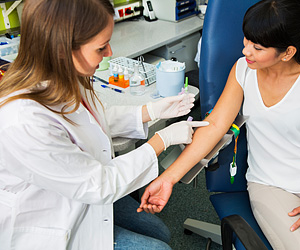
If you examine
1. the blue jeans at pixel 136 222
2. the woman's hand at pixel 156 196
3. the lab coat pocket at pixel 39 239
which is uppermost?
the lab coat pocket at pixel 39 239

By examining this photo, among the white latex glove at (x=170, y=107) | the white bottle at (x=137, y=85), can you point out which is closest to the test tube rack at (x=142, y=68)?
the white bottle at (x=137, y=85)

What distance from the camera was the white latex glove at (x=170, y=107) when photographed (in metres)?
1.44

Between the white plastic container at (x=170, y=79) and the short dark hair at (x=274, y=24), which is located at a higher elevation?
the short dark hair at (x=274, y=24)

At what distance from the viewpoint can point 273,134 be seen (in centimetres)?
136

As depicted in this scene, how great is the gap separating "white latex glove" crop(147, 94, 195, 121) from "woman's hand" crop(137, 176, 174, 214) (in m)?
0.29

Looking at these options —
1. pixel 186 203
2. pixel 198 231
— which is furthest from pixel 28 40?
pixel 186 203

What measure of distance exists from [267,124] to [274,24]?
39cm

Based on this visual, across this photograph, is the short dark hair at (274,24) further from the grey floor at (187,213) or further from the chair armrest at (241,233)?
the grey floor at (187,213)

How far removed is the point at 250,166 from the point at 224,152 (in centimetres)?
13

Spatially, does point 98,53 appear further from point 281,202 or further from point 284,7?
point 281,202

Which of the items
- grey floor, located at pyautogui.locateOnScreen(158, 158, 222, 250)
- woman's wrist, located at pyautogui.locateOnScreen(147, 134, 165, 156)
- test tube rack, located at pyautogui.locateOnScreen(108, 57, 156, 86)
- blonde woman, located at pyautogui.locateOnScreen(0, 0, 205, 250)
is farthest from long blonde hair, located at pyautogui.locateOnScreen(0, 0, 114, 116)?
grey floor, located at pyautogui.locateOnScreen(158, 158, 222, 250)

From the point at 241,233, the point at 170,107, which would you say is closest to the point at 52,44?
the point at 170,107

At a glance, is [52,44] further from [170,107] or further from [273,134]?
[273,134]

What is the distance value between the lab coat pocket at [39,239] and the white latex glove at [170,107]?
1.96ft
